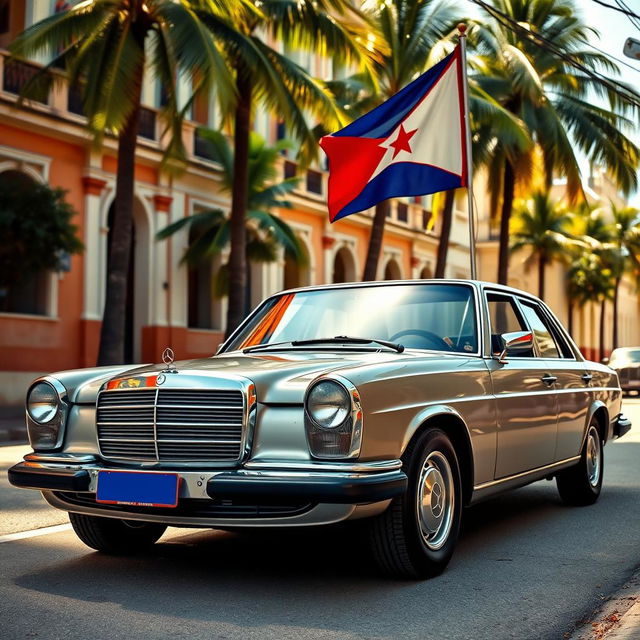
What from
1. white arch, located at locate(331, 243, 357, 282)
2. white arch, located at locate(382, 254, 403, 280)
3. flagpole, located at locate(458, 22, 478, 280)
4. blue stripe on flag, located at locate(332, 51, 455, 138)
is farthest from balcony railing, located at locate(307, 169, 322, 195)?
blue stripe on flag, located at locate(332, 51, 455, 138)

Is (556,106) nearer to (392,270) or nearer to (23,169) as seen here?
(392,270)

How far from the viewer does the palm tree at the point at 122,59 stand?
1570cm

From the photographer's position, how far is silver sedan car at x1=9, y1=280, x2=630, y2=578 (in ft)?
14.5

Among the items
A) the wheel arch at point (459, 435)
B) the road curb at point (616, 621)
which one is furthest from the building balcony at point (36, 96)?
the road curb at point (616, 621)

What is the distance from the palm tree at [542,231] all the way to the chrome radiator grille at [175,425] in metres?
42.8

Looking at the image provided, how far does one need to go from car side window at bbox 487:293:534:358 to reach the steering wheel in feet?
1.22

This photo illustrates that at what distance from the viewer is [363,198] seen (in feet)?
30.0

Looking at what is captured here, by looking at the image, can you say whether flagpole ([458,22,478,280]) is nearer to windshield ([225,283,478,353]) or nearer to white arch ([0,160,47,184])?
windshield ([225,283,478,353])

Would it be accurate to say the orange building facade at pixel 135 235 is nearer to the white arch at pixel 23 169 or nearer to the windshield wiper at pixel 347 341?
the white arch at pixel 23 169

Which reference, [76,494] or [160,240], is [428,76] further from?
[160,240]

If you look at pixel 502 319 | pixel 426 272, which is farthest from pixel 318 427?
pixel 426 272

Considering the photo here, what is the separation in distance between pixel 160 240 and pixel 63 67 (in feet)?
22.5

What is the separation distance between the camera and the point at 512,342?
5.93 m

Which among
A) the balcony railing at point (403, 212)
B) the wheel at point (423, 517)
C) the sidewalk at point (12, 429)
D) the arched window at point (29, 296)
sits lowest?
the sidewalk at point (12, 429)
